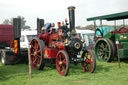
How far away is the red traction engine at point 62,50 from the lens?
5.83 meters

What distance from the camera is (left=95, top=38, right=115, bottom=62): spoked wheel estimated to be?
818 cm

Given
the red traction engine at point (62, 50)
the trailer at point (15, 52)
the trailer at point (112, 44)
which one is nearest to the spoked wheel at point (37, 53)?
the red traction engine at point (62, 50)

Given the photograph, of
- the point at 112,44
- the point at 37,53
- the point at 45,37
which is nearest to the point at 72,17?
the point at 45,37

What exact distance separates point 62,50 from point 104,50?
3.55 metres

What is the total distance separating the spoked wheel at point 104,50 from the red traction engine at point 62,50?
194 centimetres

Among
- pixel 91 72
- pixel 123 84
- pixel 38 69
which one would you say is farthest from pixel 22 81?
pixel 123 84

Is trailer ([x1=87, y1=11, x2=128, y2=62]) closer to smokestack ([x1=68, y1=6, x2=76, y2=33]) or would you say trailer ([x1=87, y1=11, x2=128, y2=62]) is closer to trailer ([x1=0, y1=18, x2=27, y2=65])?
smokestack ([x1=68, y1=6, x2=76, y2=33])

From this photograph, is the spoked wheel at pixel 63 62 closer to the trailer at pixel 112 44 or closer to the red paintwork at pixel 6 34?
the trailer at pixel 112 44

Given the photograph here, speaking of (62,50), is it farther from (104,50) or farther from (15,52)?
(104,50)


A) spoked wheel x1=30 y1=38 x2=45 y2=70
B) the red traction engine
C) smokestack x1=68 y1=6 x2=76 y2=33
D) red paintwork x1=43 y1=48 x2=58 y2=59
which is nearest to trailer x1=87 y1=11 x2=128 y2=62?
the red traction engine

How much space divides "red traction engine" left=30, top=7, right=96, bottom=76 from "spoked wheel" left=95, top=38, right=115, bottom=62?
76.4 inches

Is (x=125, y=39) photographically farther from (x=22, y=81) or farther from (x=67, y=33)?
(x=22, y=81)

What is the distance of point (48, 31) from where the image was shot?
724 centimetres

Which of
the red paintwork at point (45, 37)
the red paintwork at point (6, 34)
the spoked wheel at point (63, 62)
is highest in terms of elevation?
the red paintwork at point (6, 34)
